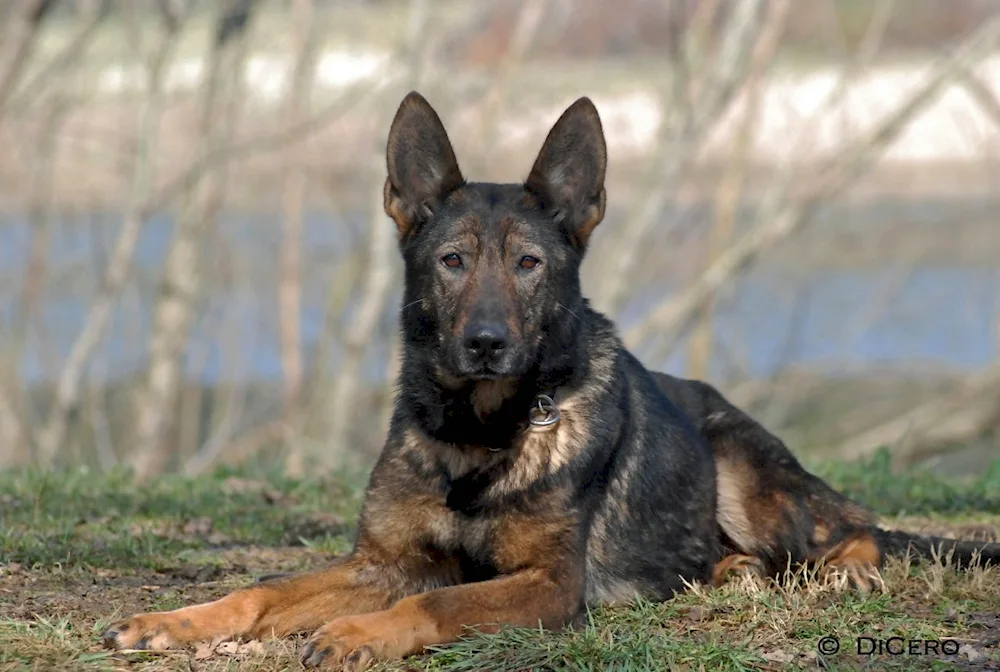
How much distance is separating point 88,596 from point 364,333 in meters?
7.33

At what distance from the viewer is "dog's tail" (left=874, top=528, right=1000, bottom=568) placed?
5.32 meters

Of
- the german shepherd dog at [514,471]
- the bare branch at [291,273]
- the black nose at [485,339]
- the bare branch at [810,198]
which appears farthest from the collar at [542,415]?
the bare branch at [291,273]

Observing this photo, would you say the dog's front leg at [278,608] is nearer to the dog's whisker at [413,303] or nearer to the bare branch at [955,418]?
the dog's whisker at [413,303]

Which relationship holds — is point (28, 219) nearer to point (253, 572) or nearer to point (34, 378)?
point (34, 378)

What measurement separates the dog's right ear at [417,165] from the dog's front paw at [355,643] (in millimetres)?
1674

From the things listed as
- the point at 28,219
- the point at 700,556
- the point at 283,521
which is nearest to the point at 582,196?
the point at 700,556

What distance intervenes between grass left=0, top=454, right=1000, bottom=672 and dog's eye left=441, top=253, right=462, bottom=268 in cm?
135

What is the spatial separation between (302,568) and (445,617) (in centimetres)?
159

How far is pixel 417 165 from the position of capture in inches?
208

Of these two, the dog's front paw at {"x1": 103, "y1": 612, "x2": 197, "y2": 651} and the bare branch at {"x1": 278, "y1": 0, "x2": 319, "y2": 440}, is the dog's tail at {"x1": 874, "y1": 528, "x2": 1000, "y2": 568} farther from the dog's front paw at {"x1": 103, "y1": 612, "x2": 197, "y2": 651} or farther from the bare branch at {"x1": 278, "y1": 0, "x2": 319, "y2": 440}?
the bare branch at {"x1": 278, "y1": 0, "x2": 319, "y2": 440}

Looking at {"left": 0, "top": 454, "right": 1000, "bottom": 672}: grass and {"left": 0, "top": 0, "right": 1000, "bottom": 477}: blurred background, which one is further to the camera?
{"left": 0, "top": 0, "right": 1000, "bottom": 477}: blurred background

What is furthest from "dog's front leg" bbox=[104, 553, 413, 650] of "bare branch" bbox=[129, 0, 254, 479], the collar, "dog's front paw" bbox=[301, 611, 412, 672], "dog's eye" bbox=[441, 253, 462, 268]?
"bare branch" bbox=[129, 0, 254, 479]

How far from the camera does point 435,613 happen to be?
14.3 feet

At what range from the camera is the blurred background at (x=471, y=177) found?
12.4 metres
